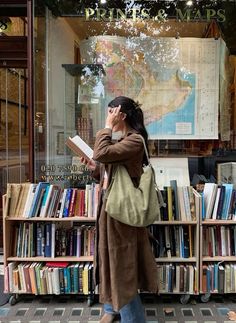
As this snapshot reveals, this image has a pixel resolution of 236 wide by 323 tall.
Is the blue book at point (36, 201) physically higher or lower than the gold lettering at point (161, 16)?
lower

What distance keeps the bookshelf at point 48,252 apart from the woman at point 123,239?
2.13 feet

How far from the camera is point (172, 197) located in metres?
3.22

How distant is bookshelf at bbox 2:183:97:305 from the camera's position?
3.21 m

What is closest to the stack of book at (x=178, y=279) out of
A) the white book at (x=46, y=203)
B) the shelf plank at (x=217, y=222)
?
the shelf plank at (x=217, y=222)

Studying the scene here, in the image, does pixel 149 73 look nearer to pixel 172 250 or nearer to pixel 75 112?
pixel 75 112

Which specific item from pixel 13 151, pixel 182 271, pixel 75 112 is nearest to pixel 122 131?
pixel 182 271

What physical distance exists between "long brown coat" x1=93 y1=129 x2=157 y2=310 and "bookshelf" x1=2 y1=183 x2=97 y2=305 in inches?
27.1

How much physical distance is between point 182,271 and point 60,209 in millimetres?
Result: 1172

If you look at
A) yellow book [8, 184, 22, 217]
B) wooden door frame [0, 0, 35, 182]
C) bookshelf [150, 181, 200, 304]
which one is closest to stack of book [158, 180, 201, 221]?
bookshelf [150, 181, 200, 304]

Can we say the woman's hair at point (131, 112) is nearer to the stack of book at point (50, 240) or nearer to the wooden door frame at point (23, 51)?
the stack of book at point (50, 240)

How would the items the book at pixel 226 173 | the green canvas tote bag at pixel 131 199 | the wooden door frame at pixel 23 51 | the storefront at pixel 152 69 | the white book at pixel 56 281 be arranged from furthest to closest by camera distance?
the storefront at pixel 152 69 < the book at pixel 226 173 < the wooden door frame at pixel 23 51 < the white book at pixel 56 281 < the green canvas tote bag at pixel 131 199

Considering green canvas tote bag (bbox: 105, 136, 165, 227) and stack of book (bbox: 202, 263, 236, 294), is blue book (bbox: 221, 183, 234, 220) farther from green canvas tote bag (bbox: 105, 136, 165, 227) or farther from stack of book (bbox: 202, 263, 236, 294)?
green canvas tote bag (bbox: 105, 136, 165, 227)

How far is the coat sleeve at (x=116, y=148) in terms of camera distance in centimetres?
239

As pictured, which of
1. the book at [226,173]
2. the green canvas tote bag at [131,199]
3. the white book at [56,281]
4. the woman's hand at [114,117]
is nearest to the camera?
the green canvas tote bag at [131,199]
